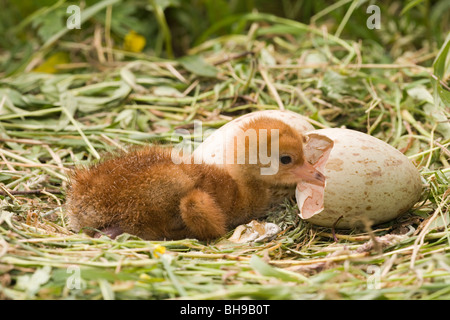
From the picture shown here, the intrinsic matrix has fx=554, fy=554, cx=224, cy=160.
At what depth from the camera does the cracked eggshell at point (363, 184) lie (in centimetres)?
241

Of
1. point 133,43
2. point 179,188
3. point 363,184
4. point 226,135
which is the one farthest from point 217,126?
point 133,43

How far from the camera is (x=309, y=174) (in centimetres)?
263

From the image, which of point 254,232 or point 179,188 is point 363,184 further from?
point 179,188

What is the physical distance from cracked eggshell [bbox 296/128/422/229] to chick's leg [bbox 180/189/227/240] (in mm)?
398

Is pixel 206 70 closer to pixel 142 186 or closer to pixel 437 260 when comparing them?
pixel 142 186

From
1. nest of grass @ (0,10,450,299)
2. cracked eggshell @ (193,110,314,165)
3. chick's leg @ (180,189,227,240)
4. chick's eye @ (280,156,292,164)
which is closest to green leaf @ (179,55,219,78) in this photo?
nest of grass @ (0,10,450,299)

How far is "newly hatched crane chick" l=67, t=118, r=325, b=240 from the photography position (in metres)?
2.54

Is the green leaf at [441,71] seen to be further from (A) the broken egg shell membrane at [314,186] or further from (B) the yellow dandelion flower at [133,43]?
(B) the yellow dandelion flower at [133,43]

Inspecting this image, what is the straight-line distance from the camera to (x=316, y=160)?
280 centimetres

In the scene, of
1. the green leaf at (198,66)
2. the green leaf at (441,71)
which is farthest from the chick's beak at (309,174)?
the green leaf at (198,66)

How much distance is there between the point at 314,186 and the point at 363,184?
0.97 feet

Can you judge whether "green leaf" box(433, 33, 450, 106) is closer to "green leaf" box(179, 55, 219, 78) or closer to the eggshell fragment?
the eggshell fragment

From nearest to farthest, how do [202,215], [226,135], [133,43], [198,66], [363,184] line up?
1. [363,184]
2. [202,215]
3. [226,135]
4. [198,66]
5. [133,43]
